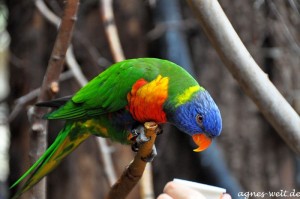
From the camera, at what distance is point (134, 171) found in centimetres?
128

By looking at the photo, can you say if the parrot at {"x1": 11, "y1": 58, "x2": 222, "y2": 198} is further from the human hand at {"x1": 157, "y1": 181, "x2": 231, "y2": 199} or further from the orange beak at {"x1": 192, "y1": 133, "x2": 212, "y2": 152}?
the human hand at {"x1": 157, "y1": 181, "x2": 231, "y2": 199}

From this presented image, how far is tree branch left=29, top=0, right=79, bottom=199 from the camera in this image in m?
1.37

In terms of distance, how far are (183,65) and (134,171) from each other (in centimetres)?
121

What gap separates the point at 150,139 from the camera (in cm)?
130

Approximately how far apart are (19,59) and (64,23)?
1.29m

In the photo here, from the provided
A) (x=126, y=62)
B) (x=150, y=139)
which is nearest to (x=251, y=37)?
(x=126, y=62)

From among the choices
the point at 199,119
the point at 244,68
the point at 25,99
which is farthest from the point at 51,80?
the point at 25,99

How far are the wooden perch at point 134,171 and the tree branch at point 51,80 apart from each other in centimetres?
26

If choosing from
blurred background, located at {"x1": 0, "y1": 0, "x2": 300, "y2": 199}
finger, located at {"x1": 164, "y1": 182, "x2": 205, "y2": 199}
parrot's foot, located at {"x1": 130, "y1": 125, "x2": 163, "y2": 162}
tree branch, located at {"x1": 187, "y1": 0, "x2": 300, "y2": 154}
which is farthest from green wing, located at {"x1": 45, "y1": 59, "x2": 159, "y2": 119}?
blurred background, located at {"x1": 0, "y1": 0, "x2": 300, "y2": 199}

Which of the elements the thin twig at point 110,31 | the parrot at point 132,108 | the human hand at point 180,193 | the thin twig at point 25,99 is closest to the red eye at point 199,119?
the parrot at point 132,108

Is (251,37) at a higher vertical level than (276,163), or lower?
higher

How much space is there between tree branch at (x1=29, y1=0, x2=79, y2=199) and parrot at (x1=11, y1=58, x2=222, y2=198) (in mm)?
30

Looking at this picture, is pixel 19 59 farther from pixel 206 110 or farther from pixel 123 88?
pixel 206 110

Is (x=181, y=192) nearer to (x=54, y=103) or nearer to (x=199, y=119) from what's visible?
(x=199, y=119)
